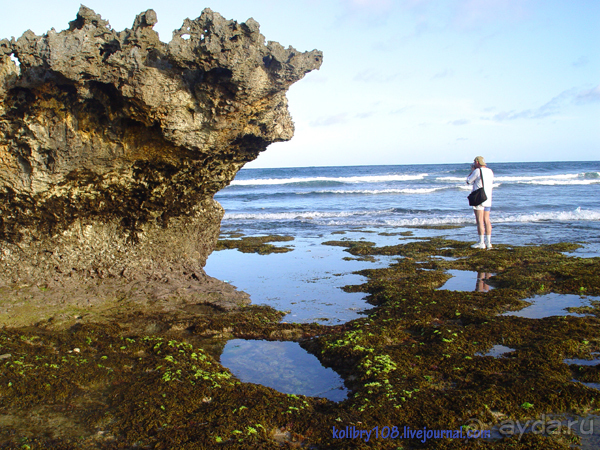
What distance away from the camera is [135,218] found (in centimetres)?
602

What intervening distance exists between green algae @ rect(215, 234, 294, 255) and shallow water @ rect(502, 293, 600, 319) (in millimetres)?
5946

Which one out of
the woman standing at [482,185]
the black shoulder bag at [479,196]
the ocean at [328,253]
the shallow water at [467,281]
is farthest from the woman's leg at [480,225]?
the shallow water at [467,281]

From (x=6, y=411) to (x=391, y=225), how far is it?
13750 millimetres

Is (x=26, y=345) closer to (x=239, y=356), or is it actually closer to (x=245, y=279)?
(x=239, y=356)

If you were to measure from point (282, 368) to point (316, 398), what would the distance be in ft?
2.53

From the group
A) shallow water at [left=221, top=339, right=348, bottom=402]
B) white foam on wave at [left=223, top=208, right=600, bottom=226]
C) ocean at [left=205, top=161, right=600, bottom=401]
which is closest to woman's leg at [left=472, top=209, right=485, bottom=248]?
ocean at [left=205, top=161, right=600, bottom=401]

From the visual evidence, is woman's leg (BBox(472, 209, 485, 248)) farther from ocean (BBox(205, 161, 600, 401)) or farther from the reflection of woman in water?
the reflection of woman in water

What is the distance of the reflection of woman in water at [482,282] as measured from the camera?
689cm

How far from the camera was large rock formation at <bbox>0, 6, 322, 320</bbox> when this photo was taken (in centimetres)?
442

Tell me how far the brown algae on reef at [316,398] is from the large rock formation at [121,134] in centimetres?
135

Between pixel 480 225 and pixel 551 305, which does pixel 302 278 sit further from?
pixel 480 225

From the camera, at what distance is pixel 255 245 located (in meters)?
11.4

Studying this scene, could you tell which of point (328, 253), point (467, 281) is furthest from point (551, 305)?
point (328, 253)

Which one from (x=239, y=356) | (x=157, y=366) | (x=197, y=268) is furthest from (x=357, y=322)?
(x=197, y=268)
